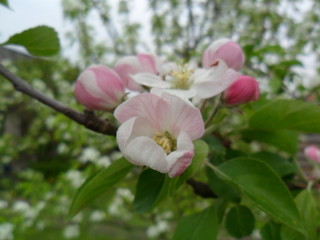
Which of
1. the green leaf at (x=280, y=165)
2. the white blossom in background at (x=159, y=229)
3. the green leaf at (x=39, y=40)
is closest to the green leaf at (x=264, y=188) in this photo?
the green leaf at (x=280, y=165)

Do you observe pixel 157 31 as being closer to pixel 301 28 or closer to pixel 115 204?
pixel 301 28

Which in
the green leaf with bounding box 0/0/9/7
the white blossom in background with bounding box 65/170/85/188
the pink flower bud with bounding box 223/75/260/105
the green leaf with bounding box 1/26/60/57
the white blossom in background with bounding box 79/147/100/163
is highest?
the green leaf with bounding box 0/0/9/7

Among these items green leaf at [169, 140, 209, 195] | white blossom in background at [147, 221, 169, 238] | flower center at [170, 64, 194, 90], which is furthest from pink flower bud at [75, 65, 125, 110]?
white blossom in background at [147, 221, 169, 238]

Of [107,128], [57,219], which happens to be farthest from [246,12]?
[107,128]

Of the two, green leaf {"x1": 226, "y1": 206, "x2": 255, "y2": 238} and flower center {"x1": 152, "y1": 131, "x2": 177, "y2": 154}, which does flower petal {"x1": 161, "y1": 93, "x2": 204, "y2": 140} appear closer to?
flower center {"x1": 152, "y1": 131, "x2": 177, "y2": 154}

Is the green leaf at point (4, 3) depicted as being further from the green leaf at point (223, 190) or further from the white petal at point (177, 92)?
the green leaf at point (223, 190)

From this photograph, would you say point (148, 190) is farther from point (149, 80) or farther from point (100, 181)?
point (149, 80)
